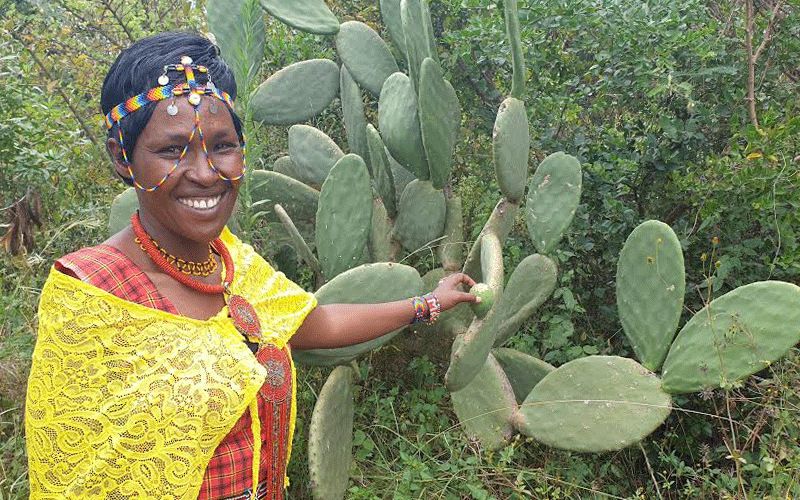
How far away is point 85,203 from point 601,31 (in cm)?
210

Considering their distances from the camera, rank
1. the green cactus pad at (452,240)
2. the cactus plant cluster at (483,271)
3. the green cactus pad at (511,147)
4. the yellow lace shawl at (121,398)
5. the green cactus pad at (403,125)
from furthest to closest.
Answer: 1. the green cactus pad at (452,240)
2. the green cactus pad at (403,125)
3. the green cactus pad at (511,147)
4. the cactus plant cluster at (483,271)
5. the yellow lace shawl at (121,398)

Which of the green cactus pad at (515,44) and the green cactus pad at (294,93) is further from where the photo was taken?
the green cactus pad at (294,93)

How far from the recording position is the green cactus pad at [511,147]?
2.08 metres

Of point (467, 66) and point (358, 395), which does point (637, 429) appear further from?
point (467, 66)

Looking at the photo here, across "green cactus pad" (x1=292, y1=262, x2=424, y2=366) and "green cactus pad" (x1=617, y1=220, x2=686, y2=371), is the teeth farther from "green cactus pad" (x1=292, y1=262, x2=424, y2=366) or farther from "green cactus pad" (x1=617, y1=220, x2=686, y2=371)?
"green cactus pad" (x1=617, y1=220, x2=686, y2=371)

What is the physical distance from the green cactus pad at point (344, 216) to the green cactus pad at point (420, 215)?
0.24m

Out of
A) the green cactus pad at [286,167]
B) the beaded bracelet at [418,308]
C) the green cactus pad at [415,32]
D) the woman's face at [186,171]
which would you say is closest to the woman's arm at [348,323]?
the beaded bracelet at [418,308]

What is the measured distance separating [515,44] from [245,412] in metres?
1.26

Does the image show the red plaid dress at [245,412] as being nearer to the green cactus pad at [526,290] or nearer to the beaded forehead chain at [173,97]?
the beaded forehead chain at [173,97]

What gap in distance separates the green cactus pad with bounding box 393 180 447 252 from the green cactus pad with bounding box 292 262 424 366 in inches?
15.5

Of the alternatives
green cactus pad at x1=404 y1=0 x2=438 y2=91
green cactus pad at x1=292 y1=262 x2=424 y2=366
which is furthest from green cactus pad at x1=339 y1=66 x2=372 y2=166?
green cactus pad at x1=292 y1=262 x2=424 y2=366

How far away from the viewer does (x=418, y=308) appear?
5.62 feet

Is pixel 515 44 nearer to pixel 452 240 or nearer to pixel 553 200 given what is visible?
pixel 553 200

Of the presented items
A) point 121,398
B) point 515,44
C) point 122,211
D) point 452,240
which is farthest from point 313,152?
point 121,398
